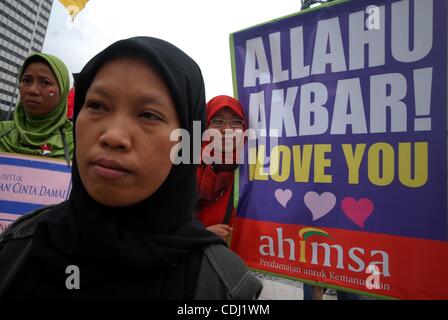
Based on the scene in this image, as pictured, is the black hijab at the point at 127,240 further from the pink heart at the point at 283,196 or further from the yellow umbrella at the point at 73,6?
the yellow umbrella at the point at 73,6

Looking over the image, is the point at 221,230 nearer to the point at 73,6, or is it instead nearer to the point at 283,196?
the point at 283,196

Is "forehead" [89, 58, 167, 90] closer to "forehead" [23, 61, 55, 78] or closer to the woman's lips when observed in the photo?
the woman's lips

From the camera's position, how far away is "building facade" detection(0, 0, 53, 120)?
3509 cm

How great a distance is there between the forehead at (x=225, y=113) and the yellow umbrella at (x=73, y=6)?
6.42 ft

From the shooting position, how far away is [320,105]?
1.54 meters

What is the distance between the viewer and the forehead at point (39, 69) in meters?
1.77

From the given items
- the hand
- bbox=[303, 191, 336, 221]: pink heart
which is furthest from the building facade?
bbox=[303, 191, 336, 221]: pink heart

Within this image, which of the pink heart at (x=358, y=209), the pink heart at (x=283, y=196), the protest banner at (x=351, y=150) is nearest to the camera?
the protest banner at (x=351, y=150)

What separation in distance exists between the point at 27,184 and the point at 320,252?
1.58 m

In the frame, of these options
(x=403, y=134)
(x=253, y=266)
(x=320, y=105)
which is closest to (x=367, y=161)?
(x=403, y=134)

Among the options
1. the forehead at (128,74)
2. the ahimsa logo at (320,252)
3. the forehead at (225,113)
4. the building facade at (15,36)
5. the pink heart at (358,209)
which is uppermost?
the building facade at (15,36)

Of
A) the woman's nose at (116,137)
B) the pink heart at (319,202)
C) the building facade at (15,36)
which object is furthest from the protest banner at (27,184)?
the building facade at (15,36)

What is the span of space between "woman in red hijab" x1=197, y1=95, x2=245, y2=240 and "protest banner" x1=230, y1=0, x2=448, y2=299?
0.28 feet

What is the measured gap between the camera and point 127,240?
31.0 inches
